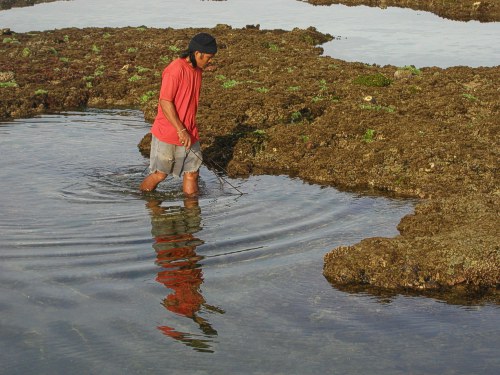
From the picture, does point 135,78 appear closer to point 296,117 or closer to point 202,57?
point 296,117

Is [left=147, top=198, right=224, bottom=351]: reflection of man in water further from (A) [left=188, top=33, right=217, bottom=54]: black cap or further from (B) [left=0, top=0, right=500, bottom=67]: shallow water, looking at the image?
(B) [left=0, top=0, right=500, bottom=67]: shallow water

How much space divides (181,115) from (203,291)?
4162 millimetres

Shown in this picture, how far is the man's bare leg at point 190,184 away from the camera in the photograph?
44.0 feet

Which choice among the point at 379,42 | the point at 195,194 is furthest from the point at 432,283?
the point at 379,42

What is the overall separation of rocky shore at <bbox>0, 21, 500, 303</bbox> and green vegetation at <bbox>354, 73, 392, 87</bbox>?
63 mm

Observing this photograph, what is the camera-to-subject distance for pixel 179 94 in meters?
12.4

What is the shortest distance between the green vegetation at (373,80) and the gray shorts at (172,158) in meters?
10.2

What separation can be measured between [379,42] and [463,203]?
25.8 meters

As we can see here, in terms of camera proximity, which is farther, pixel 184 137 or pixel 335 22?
pixel 335 22

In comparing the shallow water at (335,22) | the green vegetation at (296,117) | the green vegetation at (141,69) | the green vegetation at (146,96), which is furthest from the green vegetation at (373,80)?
the green vegetation at (141,69)

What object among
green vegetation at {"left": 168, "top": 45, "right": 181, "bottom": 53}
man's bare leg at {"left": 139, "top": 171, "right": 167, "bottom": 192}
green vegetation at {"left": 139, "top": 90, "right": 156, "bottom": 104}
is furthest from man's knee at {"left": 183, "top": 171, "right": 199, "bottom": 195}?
green vegetation at {"left": 168, "top": 45, "right": 181, "bottom": 53}

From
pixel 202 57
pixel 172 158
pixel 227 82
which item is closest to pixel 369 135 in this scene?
pixel 172 158

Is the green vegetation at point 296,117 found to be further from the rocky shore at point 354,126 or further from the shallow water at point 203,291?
the shallow water at point 203,291

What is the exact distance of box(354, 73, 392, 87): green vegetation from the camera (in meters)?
22.0
